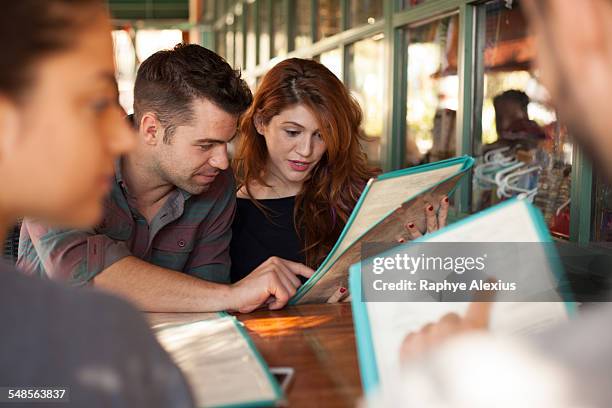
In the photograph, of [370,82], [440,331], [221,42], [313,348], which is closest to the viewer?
[440,331]

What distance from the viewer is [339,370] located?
1.25 meters

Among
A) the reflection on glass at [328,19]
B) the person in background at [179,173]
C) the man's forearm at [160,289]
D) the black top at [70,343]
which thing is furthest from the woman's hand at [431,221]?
the reflection on glass at [328,19]

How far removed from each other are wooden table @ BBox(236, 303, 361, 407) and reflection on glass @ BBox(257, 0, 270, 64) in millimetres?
6759

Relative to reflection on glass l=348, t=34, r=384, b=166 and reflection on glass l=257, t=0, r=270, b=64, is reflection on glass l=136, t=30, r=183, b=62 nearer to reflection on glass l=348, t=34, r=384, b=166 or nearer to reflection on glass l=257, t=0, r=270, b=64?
reflection on glass l=257, t=0, r=270, b=64

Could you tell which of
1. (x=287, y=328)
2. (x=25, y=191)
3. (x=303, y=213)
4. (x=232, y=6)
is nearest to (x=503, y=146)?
(x=303, y=213)

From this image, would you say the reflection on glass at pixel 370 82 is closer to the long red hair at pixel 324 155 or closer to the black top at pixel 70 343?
the long red hair at pixel 324 155

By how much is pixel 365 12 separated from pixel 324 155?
2.18 m

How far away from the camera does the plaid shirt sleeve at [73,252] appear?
177cm

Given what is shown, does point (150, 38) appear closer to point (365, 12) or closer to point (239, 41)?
point (239, 41)

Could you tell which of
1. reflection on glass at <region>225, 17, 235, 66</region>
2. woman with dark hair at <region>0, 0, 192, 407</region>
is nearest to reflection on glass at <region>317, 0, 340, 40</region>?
woman with dark hair at <region>0, 0, 192, 407</region>

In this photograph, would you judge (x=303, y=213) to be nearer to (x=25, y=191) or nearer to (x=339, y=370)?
(x=339, y=370)

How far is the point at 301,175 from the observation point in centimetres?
269

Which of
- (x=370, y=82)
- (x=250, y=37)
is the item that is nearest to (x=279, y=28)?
(x=250, y=37)

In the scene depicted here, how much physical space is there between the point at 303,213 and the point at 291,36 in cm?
452
